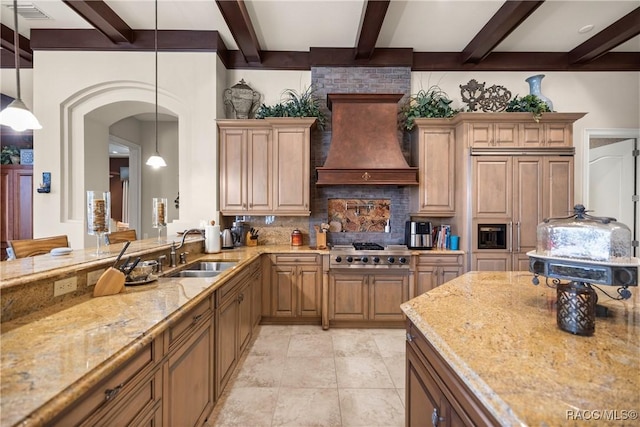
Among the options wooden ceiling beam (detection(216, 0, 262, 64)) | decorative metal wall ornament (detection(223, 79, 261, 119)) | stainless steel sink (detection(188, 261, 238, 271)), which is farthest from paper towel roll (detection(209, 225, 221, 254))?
wooden ceiling beam (detection(216, 0, 262, 64))

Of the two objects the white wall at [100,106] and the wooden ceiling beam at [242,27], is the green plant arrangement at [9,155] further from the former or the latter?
the wooden ceiling beam at [242,27]

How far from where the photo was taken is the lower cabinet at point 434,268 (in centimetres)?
369

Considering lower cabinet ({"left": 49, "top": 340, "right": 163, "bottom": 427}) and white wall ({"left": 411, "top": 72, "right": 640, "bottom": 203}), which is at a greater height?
white wall ({"left": 411, "top": 72, "right": 640, "bottom": 203})

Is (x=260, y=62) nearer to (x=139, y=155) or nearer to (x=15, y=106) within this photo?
(x=15, y=106)

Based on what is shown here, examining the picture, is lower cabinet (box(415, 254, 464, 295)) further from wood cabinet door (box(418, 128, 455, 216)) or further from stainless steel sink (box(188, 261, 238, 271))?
stainless steel sink (box(188, 261, 238, 271))

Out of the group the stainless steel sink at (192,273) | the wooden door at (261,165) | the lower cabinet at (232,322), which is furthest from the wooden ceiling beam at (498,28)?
the stainless steel sink at (192,273)

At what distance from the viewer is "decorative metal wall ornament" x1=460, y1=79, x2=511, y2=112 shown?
13.7 feet

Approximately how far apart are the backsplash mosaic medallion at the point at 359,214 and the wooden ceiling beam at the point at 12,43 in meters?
4.48

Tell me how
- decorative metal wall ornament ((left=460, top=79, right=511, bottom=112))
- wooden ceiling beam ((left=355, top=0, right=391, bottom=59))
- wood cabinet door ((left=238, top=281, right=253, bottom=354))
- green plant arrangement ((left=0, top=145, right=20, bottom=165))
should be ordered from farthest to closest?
green plant arrangement ((left=0, top=145, right=20, bottom=165))
decorative metal wall ornament ((left=460, top=79, right=511, bottom=112))
wooden ceiling beam ((left=355, top=0, right=391, bottom=59))
wood cabinet door ((left=238, top=281, right=253, bottom=354))

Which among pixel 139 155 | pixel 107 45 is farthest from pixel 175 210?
pixel 107 45

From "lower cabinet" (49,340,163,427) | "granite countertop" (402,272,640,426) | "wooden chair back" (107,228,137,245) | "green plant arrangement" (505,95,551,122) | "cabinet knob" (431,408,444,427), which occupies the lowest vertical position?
"cabinet knob" (431,408,444,427)

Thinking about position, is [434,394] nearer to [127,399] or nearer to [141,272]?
[127,399]

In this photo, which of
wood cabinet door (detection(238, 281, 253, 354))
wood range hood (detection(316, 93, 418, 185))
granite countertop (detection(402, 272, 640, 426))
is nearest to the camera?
granite countertop (detection(402, 272, 640, 426))

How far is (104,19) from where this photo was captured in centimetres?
324
